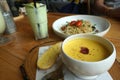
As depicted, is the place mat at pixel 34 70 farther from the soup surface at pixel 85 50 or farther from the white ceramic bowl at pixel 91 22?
the white ceramic bowl at pixel 91 22

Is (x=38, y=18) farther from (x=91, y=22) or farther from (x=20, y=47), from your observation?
(x=91, y=22)

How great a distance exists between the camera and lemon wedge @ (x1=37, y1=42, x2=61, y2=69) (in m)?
0.64

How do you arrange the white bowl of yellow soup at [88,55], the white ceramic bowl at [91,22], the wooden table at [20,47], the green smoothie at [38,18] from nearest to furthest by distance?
the white bowl of yellow soup at [88,55] → the wooden table at [20,47] → the green smoothie at [38,18] → the white ceramic bowl at [91,22]

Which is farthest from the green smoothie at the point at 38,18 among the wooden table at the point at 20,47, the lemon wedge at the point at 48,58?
the lemon wedge at the point at 48,58

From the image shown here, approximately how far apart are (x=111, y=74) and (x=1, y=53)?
0.52m

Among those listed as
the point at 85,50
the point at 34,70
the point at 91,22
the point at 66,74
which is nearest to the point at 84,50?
the point at 85,50

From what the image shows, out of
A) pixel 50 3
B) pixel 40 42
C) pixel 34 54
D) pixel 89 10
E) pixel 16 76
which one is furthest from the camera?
pixel 50 3

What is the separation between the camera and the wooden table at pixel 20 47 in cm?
63

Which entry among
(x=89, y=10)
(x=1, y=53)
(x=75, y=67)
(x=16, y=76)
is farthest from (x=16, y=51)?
(x=89, y=10)

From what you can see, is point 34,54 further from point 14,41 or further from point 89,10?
point 89,10

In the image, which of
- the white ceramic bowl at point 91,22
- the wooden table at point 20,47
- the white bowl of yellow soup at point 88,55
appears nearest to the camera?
the white bowl of yellow soup at point 88,55

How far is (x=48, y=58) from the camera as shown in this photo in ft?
2.19

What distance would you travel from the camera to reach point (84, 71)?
509mm

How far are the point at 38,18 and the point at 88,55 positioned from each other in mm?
381
